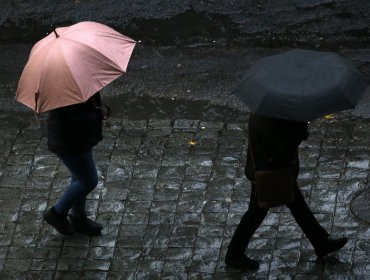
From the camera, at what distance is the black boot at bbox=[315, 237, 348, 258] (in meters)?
6.85

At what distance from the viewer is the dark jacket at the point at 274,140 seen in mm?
6172

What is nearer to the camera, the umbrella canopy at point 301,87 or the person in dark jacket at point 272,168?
the umbrella canopy at point 301,87

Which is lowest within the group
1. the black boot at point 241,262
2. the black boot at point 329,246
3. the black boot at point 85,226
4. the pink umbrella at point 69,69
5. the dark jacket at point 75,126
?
the black boot at point 85,226

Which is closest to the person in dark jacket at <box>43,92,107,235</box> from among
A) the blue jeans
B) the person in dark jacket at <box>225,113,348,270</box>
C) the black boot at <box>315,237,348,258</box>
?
the blue jeans

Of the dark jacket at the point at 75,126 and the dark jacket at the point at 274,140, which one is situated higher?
the dark jacket at the point at 274,140

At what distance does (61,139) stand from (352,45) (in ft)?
13.8

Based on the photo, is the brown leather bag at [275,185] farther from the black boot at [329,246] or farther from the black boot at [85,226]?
the black boot at [85,226]

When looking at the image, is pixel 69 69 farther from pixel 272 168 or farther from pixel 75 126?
pixel 272 168

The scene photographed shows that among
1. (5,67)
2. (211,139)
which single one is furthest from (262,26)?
(5,67)

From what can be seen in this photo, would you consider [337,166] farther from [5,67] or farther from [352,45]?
[5,67]

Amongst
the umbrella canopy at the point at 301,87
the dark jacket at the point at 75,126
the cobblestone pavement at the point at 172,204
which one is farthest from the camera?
the cobblestone pavement at the point at 172,204

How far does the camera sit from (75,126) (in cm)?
671

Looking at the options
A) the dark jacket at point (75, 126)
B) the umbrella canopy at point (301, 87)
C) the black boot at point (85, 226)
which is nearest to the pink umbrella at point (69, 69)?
the dark jacket at point (75, 126)

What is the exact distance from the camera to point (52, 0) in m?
10.4
